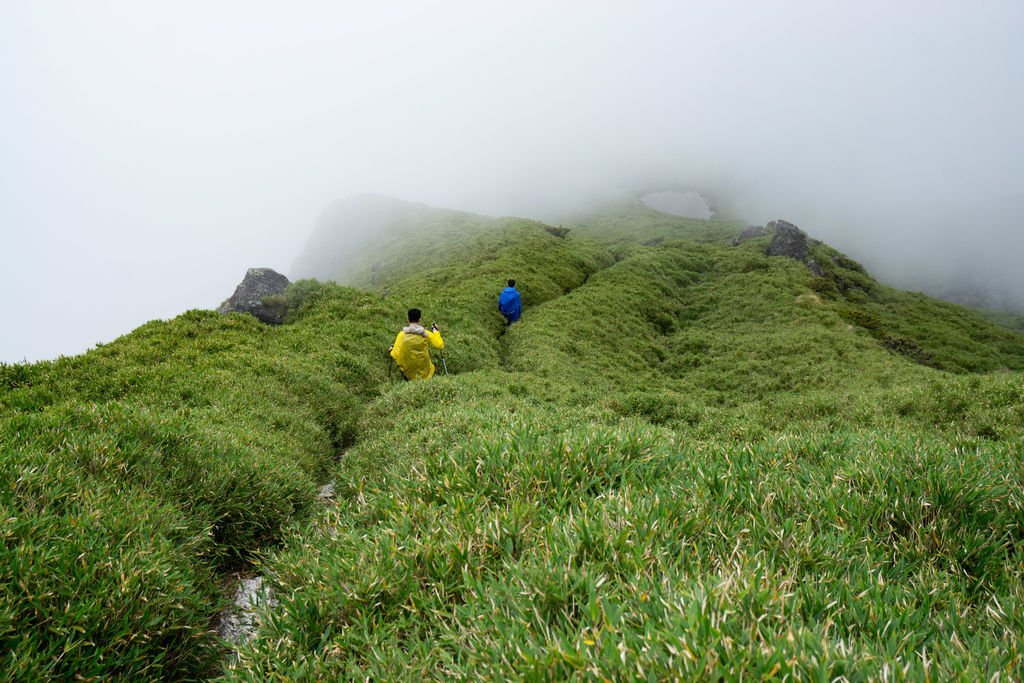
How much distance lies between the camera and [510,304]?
28.7m

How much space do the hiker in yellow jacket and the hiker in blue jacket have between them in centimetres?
1174

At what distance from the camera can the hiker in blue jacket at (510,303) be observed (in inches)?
1118

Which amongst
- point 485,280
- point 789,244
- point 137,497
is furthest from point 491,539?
point 789,244

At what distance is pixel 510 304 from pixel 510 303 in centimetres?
7

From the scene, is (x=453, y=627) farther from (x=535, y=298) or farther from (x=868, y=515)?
(x=535, y=298)

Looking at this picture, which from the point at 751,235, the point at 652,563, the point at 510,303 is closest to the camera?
the point at 652,563

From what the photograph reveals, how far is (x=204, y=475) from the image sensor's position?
22.6ft

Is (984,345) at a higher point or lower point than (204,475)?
lower

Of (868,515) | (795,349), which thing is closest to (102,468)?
(868,515)

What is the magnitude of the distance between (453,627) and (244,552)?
487 cm

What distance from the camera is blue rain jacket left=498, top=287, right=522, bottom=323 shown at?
1117 inches

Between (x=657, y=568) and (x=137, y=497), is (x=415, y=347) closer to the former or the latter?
(x=137, y=497)

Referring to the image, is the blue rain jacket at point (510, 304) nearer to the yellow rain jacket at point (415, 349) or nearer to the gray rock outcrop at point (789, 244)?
the yellow rain jacket at point (415, 349)

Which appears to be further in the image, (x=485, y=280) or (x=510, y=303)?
(x=485, y=280)
